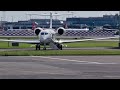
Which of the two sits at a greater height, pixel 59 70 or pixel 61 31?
pixel 61 31

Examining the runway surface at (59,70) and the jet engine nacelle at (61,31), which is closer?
the runway surface at (59,70)

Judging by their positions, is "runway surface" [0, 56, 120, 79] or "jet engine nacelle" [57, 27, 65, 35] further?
"jet engine nacelle" [57, 27, 65, 35]

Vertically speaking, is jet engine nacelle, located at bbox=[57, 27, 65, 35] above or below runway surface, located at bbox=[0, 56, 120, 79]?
above

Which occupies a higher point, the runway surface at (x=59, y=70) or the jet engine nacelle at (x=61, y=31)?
the jet engine nacelle at (x=61, y=31)

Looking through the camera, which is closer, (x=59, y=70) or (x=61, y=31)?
(x=59, y=70)
